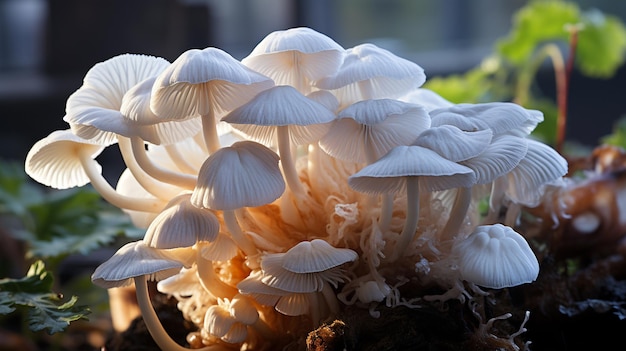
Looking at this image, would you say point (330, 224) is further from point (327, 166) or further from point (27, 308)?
point (27, 308)

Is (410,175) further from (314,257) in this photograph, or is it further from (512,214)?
(512,214)

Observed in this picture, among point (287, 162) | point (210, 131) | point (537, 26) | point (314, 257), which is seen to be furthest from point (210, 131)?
point (537, 26)

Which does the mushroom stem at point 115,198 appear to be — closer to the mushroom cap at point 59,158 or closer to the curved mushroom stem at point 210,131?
the mushroom cap at point 59,158

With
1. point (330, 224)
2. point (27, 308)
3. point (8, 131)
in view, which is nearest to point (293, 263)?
point (330, 224)

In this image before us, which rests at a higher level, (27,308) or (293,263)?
(293,263)

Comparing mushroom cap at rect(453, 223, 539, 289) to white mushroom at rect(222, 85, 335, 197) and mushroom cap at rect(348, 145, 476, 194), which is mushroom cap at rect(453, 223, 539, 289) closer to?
mushroom cap at rect(348, 145, 476, 194)
